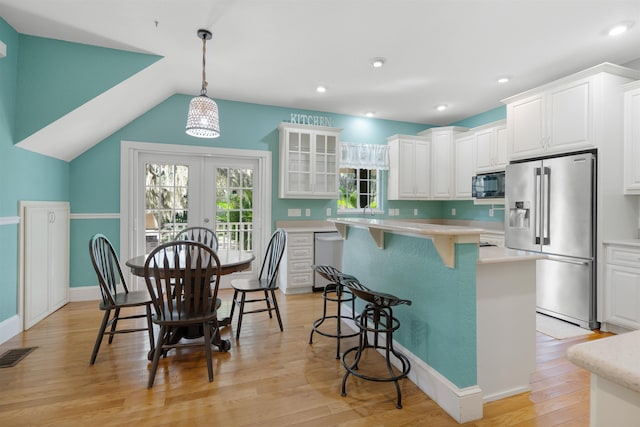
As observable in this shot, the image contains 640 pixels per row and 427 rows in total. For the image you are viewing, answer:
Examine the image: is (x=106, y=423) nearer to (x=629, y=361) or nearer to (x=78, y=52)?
(x=629, y=361)

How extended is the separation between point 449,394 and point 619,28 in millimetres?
3252

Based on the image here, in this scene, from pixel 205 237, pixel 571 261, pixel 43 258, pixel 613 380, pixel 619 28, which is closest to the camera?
pixel 613 380

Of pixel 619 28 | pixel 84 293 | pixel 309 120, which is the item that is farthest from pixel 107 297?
pixel 619 28

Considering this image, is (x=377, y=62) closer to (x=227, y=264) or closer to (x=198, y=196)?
(x=227, y=264)

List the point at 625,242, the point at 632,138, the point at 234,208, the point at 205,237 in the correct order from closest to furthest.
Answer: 1. the point at 625,242
2. the point at 632,138
3. the point at 205,237
4. the point at 234,208

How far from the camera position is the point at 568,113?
10.2 feet

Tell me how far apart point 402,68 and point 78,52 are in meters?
3.20

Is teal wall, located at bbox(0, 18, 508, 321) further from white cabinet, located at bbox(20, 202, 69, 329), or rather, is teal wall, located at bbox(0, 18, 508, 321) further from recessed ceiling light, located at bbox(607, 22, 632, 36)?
recessed ceiling light, located at bbox(607, 22, 632, 36)

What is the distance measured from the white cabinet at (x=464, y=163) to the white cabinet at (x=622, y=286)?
2.05m

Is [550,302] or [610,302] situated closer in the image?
[610,302]

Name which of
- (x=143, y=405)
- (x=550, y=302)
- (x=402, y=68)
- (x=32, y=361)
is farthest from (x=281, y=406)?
(x=402, y=68)

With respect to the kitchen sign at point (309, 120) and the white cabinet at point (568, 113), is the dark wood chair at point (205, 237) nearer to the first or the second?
the kitchen sign at point (309, 120)

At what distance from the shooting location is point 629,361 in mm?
590

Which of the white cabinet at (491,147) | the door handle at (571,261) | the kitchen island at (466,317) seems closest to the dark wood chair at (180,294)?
the kitchen island at (466,317)
